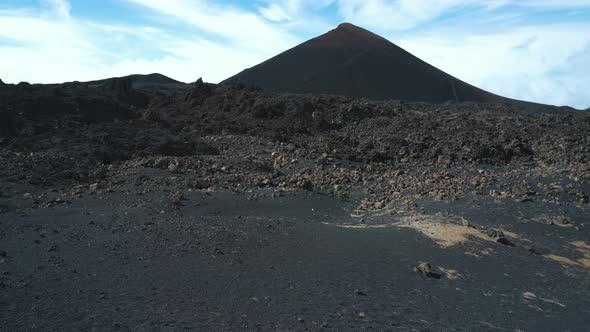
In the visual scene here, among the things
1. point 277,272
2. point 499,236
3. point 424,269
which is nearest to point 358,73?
point 499,236

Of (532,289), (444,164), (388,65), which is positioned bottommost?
(532,289)

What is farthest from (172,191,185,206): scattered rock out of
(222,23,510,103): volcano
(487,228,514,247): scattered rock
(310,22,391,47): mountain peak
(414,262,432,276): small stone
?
(310,22,391,47): mountain peak

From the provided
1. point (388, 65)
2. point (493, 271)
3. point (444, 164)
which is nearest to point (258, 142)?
point (444, 164)

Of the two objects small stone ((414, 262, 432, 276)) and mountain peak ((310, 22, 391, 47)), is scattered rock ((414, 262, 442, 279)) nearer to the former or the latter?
small stone ((414, 262, 432, 276))

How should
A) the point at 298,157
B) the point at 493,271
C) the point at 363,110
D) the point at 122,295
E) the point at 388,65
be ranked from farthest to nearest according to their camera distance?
the point at 388,65, the point at 363,110, the point at 298,157, the point at 493,271, the point at 122,295

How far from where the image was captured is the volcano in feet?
103

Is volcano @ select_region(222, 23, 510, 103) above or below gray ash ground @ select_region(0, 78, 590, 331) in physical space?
above

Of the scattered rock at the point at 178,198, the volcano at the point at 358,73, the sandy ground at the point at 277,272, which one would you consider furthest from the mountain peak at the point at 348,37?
the sandy ground at the point at 277,272

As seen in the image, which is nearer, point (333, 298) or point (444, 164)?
point (333, 298)

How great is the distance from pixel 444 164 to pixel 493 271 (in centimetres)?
511

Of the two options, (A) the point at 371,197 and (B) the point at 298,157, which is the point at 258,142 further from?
(A) the point at 371,197

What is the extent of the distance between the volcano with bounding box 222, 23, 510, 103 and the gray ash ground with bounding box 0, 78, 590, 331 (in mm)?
17529

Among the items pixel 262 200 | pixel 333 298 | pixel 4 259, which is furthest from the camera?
pixel 262 200

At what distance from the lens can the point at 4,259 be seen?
15.9 ft
